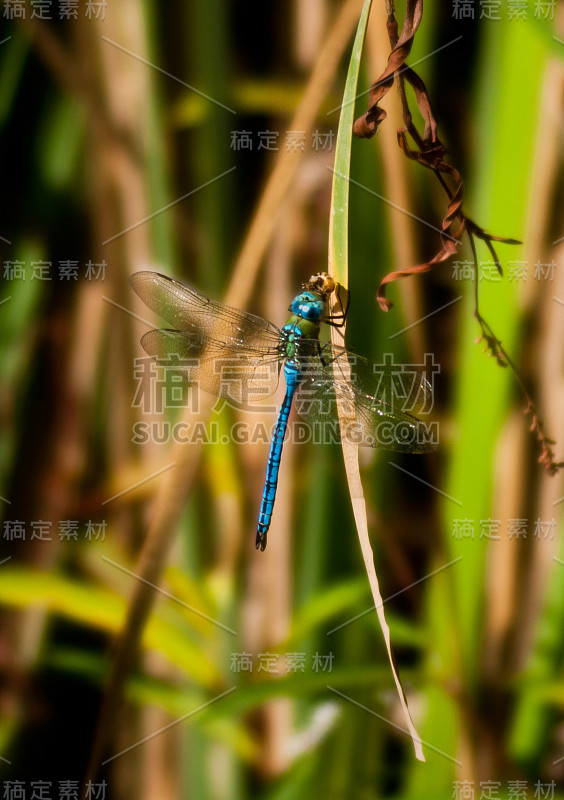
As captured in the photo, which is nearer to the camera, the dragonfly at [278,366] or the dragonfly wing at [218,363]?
the dragonfly at [278,366]

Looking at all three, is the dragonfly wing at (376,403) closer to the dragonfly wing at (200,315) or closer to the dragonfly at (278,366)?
the dragonfly at (278,366)

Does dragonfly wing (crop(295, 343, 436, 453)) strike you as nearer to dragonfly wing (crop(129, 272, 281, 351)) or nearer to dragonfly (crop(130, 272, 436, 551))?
dragonfly (crop(130, 272, 436, 551))

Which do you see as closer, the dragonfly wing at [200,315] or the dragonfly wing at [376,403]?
the dragonfly wing at [376,403]

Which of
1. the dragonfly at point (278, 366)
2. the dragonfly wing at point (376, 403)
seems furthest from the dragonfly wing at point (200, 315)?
the dragonfly wing at point (376, 403)

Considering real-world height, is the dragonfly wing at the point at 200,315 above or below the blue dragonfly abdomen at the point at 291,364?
above

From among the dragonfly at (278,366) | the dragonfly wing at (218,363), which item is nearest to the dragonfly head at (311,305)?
the dragonfly at (278,366)

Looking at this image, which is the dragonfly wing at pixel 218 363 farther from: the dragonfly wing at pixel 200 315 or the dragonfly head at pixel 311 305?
the dragonfly head at pixel 311 305
